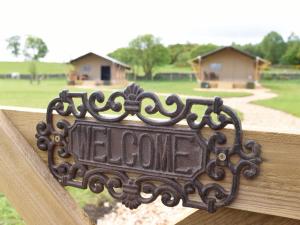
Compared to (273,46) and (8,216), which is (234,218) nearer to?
(8,216)

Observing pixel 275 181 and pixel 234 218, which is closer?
pixel 275 181

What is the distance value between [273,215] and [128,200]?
25cm

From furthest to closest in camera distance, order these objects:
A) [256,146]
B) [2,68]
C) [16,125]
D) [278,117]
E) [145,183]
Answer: [2,68] < [278,117] < [16,125] < [145,183] < [256,146]

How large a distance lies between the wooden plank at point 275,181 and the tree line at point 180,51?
24125 mm

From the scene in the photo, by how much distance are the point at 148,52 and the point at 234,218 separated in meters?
24.9

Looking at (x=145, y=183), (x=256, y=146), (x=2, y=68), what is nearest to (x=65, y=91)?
(x=145, y=183)

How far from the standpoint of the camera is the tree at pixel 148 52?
25234 mm

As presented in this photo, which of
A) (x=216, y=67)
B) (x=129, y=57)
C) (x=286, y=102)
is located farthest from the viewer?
(x=129, y=57)

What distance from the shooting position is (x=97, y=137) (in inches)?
29.1

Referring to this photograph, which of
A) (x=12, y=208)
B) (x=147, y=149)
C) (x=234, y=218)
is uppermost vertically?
(x=147, y=149)

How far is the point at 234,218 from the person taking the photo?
2.28ft

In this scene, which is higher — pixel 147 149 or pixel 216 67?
pixel 216 67

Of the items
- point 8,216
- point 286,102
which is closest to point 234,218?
point 8,216

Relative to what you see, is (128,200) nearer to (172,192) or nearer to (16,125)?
(172,192)
